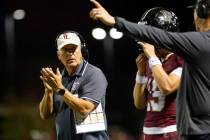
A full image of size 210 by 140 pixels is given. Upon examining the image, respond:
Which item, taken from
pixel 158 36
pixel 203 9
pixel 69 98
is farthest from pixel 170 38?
pixel 69 98

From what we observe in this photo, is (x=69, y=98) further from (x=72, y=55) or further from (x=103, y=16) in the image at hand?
(x=103, y=16)

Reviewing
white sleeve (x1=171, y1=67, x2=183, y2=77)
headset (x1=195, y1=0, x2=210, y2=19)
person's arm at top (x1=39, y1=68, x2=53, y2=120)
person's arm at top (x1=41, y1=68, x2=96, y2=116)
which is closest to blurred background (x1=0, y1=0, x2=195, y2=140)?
person's arm at top (x1=39, y1=68, x2=53, y2=120)

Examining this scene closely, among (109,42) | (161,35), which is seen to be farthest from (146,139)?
(109,42)

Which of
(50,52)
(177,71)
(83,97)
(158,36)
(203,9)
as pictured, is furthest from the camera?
(50,52)

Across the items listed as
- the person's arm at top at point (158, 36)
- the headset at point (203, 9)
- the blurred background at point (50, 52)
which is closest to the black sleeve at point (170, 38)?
the person's arm at top at point (158, 36)

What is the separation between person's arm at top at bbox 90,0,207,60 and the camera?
285 centimetres

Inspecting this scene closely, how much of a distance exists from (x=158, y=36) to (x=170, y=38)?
0.20ft

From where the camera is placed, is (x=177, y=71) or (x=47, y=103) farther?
(x=47, y=103)

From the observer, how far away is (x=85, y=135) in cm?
381

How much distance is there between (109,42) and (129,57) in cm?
52

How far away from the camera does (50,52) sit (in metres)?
11.0

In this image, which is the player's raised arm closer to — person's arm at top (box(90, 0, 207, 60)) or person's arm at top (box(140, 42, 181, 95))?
person's arm at top (box(90, 0, 207, 60))

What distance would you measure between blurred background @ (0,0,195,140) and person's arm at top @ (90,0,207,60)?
18.7ft

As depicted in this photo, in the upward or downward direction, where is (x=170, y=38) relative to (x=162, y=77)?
upward
